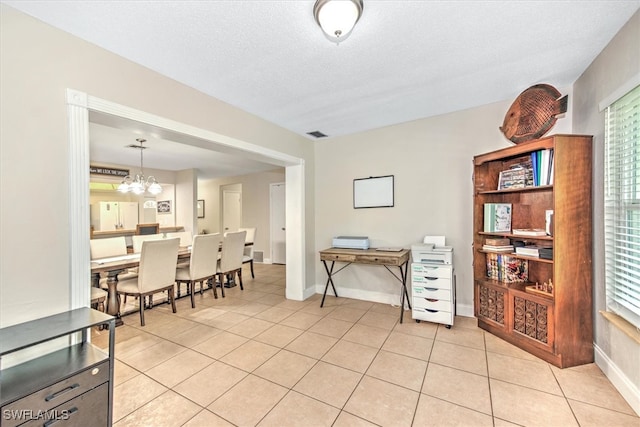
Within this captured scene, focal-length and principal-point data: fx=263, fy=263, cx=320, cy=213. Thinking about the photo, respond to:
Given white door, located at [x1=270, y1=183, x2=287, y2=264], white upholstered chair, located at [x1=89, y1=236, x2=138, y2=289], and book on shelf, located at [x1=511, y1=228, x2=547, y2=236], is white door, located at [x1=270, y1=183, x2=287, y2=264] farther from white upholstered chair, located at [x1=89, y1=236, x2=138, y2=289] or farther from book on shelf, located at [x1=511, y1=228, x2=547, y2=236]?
book on shelf, located at [x1=511, y1=228, x2=547, y2=236]

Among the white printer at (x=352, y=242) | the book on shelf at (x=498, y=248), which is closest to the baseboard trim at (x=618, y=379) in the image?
the book on shelf at (x=498, y=248)

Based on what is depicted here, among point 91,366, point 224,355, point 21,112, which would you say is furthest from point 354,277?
point 21,112

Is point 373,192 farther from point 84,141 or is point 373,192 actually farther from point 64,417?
point 64,417

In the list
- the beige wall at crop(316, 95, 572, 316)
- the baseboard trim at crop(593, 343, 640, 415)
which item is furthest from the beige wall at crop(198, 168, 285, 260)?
the baseboard trim at crop(593, 343, 640, 415)

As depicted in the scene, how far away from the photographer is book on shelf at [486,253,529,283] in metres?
2.54

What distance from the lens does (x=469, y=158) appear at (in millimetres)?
2930

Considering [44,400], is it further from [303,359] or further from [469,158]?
[469,158]

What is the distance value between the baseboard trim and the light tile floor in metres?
0.04

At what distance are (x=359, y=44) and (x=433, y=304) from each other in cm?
248

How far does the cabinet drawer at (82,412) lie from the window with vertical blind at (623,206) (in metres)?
3.06

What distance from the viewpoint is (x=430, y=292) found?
9.04 feet

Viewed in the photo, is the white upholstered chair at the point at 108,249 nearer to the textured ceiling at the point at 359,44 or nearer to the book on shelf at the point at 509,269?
the textured ceiling at the point at 359,44

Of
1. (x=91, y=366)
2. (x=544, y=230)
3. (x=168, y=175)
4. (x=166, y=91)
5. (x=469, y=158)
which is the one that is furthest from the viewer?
(x=168, y=175)

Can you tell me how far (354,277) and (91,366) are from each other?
2.85 meters
